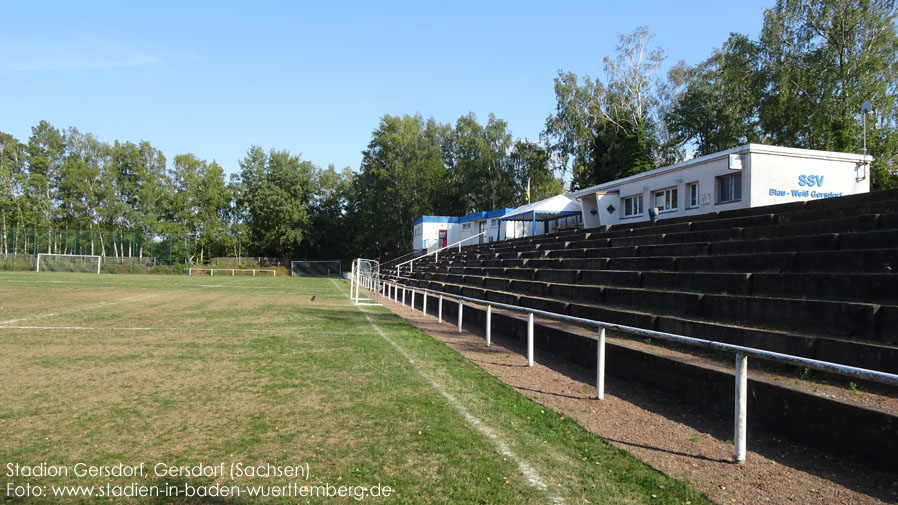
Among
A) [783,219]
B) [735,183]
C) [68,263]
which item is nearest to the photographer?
[783,219]

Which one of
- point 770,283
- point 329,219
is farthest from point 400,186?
point 770,283

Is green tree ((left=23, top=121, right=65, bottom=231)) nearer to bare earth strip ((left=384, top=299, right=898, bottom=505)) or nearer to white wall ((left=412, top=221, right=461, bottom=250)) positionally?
white wall ((left=412, top=221, right=461, bottom=250))

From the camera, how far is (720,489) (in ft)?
12.1

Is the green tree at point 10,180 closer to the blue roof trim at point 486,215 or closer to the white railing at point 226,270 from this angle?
the white railing at point 226,270

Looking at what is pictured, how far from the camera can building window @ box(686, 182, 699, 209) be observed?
19.4 m

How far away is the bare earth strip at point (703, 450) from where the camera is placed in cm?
363

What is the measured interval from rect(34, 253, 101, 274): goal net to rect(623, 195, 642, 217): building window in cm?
4871

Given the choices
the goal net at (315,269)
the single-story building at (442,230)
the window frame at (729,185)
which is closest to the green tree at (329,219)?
the goal net at (315,269)

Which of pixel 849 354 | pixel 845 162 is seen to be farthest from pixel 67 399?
pixel 845 162

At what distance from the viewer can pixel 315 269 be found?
62312 mm

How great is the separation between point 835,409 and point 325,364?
20.5ft

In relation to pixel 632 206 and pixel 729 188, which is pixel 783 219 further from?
pixel 632 206

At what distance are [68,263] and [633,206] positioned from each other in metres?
53.0

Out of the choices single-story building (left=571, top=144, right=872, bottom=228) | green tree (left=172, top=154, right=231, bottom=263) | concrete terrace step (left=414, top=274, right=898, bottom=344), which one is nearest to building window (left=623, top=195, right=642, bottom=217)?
single-story building (left=571, top=144, right=872, bottom=228)
